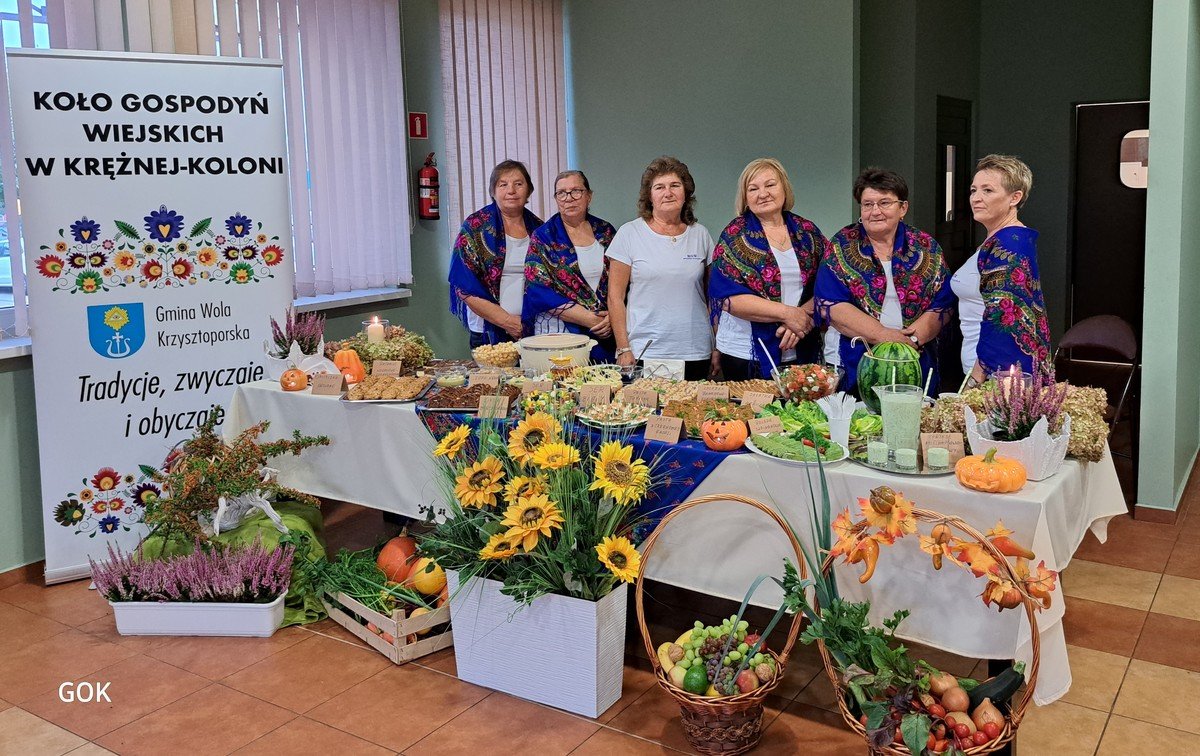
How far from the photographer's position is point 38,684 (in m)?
3.10

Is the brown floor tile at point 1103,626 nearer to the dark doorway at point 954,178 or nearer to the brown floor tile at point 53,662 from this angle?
the brown floor tile at point 53,662

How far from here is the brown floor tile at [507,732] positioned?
2.64m

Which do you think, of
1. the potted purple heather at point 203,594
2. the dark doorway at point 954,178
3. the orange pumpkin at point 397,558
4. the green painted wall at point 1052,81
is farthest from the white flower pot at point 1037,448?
the green painted wall at point 1052,81

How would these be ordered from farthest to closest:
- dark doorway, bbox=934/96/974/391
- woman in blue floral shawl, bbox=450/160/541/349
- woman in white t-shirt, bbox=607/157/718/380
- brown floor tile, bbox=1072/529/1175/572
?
dark doorway, bbox=934/96/974/391, woman in blue floral shawl, bbox=450/160/541/349, woman in white t-shirt, bbox=607/157/718/380, brown floor tile, bbox=1072/529/1175/572

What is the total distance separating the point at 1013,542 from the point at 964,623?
271mm

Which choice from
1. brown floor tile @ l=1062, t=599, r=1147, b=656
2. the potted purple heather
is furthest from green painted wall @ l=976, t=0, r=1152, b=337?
the potted purple heather

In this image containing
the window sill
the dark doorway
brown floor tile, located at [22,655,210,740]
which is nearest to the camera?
brown floor tile, located at [22,655,210,740]

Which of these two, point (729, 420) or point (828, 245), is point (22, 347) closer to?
point (729, 420)

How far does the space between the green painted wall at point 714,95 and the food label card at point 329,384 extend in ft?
11.0

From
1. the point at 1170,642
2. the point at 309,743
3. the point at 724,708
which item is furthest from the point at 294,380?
the point at 1170,642

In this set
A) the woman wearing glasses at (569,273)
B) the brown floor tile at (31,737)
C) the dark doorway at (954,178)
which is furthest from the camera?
the dark doorway at (954,178)

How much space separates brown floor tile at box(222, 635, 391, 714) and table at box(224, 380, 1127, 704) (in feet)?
1.60

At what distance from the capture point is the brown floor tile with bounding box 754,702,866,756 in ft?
8.57

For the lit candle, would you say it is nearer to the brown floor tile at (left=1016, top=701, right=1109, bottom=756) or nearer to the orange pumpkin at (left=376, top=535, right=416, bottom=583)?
the orange pumpkin at (left=376, top=535, right=416, bottom=583)
